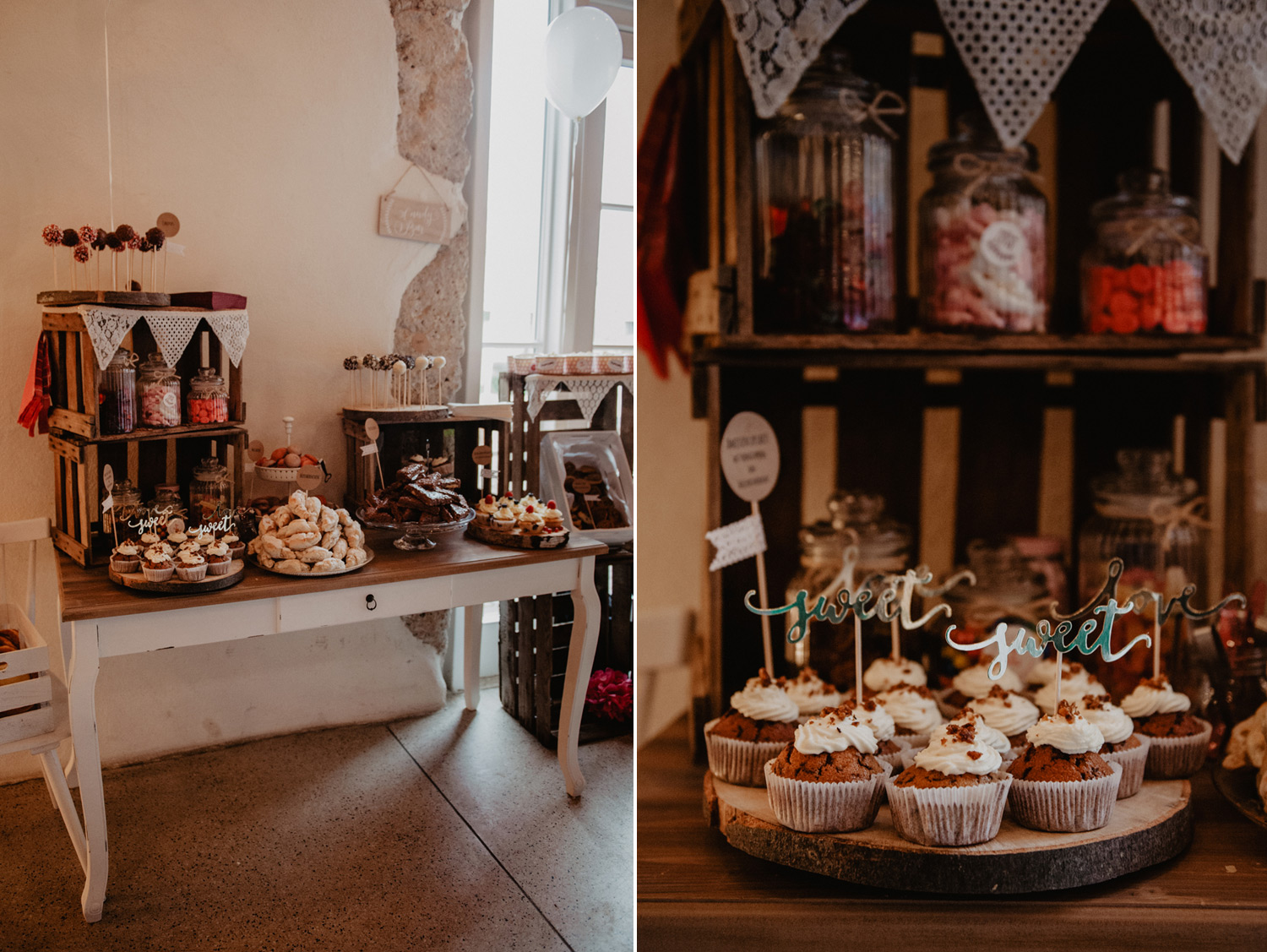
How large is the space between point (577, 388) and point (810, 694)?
140 centimetres

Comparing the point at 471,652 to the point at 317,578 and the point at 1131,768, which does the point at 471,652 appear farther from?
the point at 1131,768

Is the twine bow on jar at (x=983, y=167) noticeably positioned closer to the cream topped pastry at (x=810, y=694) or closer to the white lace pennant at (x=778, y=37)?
the white lace pennant at (x=778, y=37)

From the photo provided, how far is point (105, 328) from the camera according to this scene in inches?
80.8

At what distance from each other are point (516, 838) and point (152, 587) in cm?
102

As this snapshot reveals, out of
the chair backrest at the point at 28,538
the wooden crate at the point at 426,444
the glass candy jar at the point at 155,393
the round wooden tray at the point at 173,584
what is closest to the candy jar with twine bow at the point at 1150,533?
the wooden crate at the point at 426,444

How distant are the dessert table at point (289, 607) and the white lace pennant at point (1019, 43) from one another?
54.3 inches

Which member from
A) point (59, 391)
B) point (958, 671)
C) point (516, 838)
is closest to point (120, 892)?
point (516, 838)

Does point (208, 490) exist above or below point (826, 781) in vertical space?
above

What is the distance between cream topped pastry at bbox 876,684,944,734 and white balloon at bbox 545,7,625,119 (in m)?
1.71

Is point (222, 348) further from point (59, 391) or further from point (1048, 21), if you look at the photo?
point (1048, 21)

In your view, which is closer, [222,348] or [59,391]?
[59,391]

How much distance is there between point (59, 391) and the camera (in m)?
2.22

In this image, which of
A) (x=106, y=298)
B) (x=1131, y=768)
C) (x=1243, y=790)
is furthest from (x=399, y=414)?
(x=1243, y=790)

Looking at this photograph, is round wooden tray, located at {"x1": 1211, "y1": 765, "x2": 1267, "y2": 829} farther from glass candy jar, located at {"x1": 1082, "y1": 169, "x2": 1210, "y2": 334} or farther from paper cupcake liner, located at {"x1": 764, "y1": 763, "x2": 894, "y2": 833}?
glass candy jar, located at {"x1": 1082, "y1": 169, "x2": 1210, "y2": 334}
